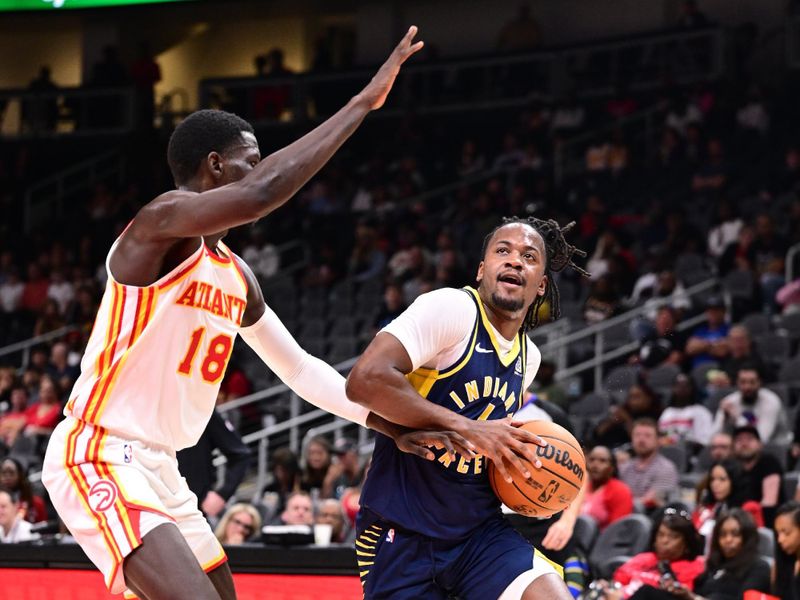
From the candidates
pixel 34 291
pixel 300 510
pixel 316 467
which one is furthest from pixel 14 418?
pixel 300 510

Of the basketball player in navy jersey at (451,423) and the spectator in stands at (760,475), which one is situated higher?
the basketball player in navy jersey at (451,423)

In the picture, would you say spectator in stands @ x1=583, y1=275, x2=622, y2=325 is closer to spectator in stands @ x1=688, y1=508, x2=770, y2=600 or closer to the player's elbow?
spectator in stands @ x1=688, y1=508, x2=770, y2=600

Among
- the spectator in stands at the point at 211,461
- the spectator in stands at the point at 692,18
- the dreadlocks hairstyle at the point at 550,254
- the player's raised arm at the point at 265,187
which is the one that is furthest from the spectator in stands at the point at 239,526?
the spectator in stands at the point at 692,18

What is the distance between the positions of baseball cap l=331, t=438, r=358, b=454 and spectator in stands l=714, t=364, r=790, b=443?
3.04m

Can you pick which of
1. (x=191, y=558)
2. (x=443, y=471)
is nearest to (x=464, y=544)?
(x=443, y=471)

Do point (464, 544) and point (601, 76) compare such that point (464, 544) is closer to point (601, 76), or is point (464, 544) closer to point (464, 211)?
point (464, 211)

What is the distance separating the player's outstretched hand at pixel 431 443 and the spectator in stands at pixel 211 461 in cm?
236

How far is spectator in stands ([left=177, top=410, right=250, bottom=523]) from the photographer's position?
651cm

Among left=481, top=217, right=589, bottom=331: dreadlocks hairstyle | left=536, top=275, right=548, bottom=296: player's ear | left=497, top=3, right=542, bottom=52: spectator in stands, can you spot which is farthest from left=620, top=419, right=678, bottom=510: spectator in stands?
left=497, top=3, right=542, bottom=52: spectator in stands

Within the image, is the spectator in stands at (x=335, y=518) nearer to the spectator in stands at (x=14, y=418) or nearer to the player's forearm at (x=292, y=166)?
the spectator in stands at (x=14, y=418)

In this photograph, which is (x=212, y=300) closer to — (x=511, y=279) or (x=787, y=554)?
(x=511, y=279)

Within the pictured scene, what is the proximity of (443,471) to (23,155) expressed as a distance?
18.6m

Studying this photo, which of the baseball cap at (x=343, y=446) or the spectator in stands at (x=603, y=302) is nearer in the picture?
the baseball cap at (x=343, y=446)

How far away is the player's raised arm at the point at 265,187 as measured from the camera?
3.65 metres
